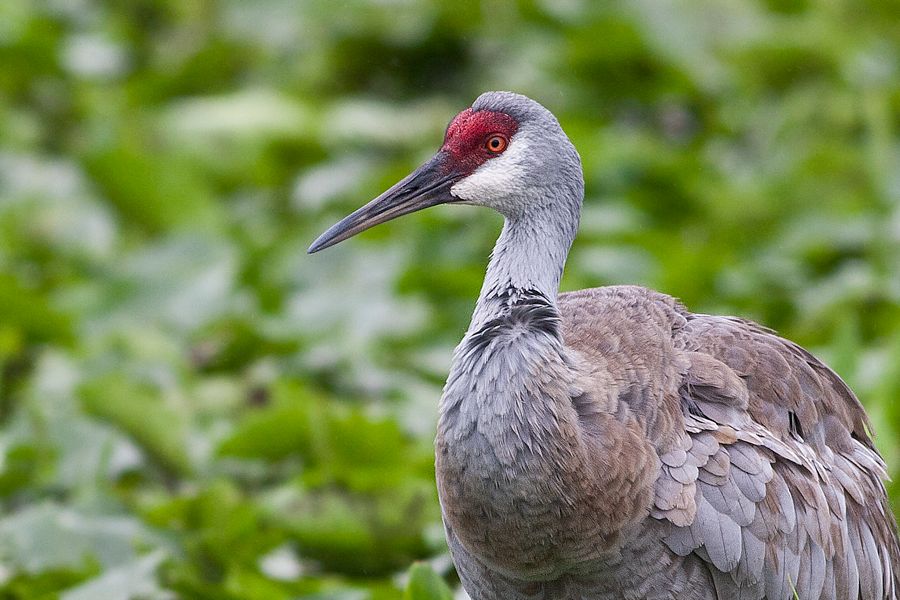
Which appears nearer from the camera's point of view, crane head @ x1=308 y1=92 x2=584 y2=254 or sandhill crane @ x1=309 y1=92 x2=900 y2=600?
sandhill crane @ x1=309 y1=92 x2=900 y2=600

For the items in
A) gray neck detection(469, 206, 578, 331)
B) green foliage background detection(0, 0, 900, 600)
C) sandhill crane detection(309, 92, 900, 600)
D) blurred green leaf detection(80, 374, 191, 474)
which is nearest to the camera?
sandhill crane detection(309, 92, 900, 600)

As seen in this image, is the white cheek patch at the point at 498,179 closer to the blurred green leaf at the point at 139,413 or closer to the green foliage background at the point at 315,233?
the green foliage background at the point at 315,233

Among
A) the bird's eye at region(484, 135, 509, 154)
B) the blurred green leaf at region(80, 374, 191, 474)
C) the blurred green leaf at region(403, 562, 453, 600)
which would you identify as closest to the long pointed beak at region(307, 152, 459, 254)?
the bird's eye at region(484, 135, 509, 154)

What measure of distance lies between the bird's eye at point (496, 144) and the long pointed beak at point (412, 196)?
139 mm

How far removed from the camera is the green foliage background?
243 inches

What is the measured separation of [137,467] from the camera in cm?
673

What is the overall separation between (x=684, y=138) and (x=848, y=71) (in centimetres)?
116


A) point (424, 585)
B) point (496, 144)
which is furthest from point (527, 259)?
point (424, 585)

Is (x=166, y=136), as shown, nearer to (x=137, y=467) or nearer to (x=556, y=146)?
(x=137, y=467)

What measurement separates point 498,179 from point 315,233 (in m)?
4.26

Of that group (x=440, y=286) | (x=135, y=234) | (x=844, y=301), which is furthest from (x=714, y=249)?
(x=135, y=234)

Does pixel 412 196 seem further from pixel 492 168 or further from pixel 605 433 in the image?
pixel 605 433

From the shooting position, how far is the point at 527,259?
4.91 meters

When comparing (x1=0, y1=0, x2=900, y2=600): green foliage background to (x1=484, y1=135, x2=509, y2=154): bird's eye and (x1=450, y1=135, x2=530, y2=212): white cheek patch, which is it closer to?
(x1=450, y1=135, x2=530, y2=212): white cheek patch
